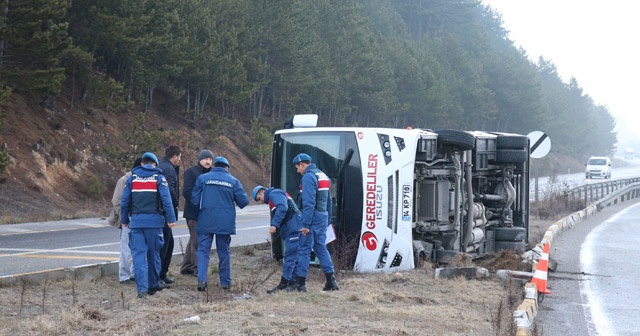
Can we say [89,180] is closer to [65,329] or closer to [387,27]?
[65,329]

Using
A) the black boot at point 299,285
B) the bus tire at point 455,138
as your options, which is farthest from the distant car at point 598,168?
the black boot at point 299,285

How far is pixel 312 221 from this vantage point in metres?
10.7

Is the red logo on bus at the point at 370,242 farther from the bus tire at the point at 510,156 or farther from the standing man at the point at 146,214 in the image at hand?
the bus tire at the point at 510,156

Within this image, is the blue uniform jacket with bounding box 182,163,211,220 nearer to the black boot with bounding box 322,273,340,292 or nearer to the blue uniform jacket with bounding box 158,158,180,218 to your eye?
the blue uniform jacket with bounding box 158,158,180,218

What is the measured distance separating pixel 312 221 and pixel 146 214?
6.79 ft

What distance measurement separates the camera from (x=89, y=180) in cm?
2959

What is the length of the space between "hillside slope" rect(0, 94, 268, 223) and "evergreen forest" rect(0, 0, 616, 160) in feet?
3.01

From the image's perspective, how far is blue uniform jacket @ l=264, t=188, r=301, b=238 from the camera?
34.3 ft

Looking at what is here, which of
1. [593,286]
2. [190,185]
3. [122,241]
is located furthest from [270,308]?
[593,286]

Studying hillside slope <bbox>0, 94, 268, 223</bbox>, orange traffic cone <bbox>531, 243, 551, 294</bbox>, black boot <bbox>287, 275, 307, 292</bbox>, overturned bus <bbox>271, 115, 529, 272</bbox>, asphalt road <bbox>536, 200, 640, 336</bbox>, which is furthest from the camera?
hillside slope <bbox>0, 94, 268, 223</bbox>

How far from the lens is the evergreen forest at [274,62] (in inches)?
1145

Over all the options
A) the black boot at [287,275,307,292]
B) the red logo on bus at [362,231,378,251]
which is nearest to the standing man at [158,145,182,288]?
the black boot at [287,275,307,292]

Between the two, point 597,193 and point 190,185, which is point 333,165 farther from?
point 597,193

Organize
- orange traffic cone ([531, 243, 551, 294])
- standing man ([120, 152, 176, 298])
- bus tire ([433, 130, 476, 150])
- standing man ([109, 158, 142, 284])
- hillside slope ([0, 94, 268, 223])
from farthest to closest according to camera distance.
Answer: hillside slope ([0, 94, 268, 223]), bus tire ([433, 130, 476, 150]), orange traffic cone ([531, 243, 551, 294]), standing man ([109, 158, 142, 284]), standing man ([120, 152, 176, 298])
